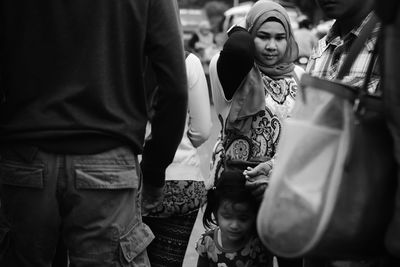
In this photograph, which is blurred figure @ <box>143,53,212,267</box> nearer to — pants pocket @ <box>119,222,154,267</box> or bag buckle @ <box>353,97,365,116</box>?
pants pocket @ <box>119,222,154,267</box>

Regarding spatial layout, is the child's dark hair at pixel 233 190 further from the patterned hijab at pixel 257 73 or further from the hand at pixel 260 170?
the patterned hijab at pixel 257 73

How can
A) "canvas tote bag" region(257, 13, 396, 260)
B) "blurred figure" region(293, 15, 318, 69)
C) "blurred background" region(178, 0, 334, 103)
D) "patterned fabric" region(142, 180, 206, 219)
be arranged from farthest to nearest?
"blurred background" region(178, 0, 334, 103), "blurred figure" region(293, 15, 318, 69), "patterned fabric" region(142, 180, 206, 219), "canvas tote bag" region(257, 13, 396, 260)

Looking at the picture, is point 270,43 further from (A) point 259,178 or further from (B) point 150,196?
(B) point 150,196

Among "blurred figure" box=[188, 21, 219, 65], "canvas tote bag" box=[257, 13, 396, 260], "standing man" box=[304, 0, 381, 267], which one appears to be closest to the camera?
"canvas tote bag" box=[257, 13, 396, 260]

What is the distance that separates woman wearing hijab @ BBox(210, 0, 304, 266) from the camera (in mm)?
3951

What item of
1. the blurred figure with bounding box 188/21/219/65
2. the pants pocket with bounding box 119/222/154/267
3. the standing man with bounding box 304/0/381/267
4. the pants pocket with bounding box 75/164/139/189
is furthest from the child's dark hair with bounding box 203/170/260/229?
the blurred figure with bounding box 188/21/219/65

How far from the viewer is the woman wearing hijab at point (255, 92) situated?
13.0 ft

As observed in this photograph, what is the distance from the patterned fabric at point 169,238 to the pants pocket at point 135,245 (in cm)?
101

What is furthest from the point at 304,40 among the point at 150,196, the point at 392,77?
the point at 392,77

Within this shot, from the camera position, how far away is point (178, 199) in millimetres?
4062

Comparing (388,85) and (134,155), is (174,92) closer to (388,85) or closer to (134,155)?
(134,155)

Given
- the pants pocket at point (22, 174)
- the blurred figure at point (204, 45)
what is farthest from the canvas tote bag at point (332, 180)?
the blurred figure at point (204, 45)

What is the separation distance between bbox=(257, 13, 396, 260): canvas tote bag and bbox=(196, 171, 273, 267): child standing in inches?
72.0

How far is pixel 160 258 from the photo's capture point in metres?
4.16
